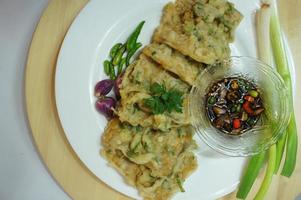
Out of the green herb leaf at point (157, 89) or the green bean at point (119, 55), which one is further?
the green bean at point (119, 55)

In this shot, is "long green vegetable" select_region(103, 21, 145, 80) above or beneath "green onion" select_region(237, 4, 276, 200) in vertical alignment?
above

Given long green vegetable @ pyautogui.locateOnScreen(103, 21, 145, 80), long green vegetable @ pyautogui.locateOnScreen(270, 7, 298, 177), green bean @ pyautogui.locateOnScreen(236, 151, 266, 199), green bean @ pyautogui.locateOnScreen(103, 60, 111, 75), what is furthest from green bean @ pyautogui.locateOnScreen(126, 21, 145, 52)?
green bean @ pyautogui.locateOnScreen(236, 151, 266, 199)

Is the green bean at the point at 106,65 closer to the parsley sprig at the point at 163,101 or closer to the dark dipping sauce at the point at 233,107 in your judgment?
the parsley sprig at the point at 163,101

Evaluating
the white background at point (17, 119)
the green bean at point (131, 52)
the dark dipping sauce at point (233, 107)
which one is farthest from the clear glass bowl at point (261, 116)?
the white background at point (17, 119)

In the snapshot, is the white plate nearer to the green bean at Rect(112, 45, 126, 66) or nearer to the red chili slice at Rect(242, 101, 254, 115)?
the green bean at Rect(112, 45, 126, 66)

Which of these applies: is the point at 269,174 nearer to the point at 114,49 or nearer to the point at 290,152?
the point at 290,152
